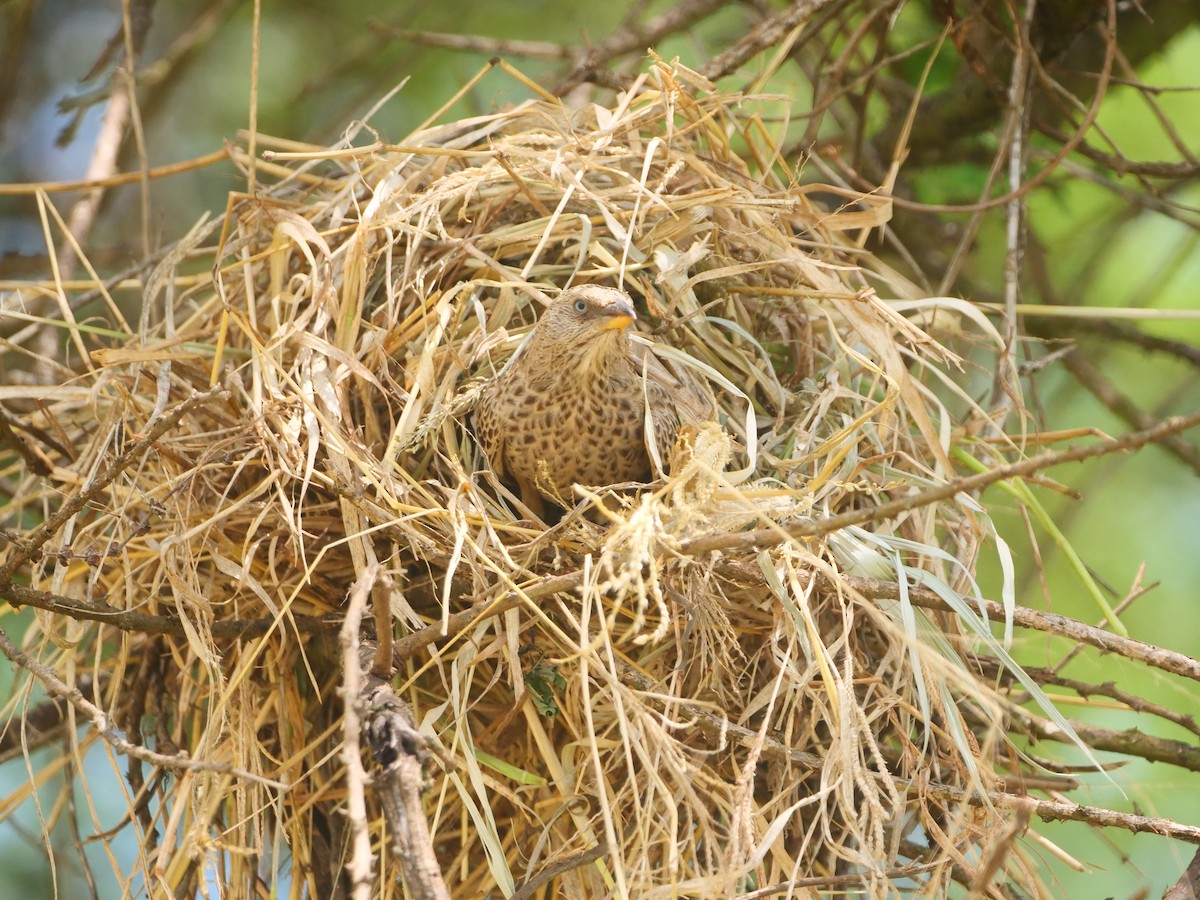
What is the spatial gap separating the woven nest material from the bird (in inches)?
3.4

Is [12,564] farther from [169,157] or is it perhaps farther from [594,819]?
[169,157]

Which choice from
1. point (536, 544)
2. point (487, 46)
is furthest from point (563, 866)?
point (487, 46)

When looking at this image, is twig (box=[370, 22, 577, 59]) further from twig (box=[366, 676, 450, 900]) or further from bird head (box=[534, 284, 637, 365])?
twig (box=[366, 676, 450, 900])

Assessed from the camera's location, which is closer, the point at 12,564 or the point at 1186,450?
the point at 12,564

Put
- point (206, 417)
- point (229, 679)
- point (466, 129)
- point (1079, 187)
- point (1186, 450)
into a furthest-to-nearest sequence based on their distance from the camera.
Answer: point (1079, 187)
point (1186, 450)
point (466, 129)
point (206, 417)
point (229, 679)

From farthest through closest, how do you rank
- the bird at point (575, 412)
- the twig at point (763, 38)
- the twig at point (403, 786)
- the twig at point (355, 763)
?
the twig at point (763, 38) < the bird at point (575, 412) < the twig at point (403, 786) < the twig at point (355, 763)

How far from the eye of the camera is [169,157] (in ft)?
17.3

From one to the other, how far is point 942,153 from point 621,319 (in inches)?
67.4

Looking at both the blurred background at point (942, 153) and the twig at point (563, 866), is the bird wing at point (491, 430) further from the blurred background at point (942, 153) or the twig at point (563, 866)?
the twig at point (563, 866)

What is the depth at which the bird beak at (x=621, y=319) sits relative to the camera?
2.53m

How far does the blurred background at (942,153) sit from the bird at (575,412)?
0.58 m

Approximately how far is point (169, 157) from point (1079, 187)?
3.54 metres

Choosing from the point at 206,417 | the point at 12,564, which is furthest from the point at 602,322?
the point at 12,564

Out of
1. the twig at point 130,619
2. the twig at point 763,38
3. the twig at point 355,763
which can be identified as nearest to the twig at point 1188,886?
the twig at point 355,763
